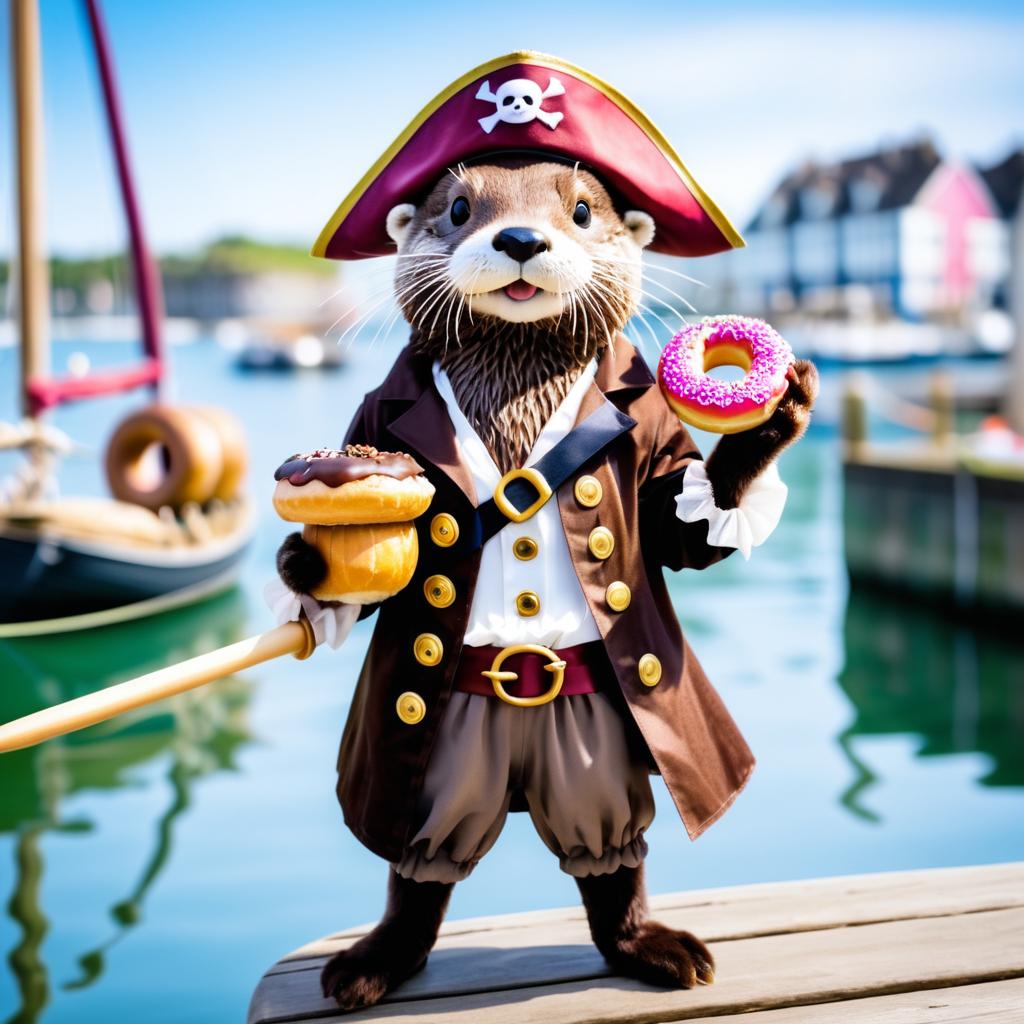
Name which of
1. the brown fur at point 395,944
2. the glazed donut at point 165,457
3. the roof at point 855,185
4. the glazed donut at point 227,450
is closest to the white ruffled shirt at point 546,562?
the brown fur at point 395,944

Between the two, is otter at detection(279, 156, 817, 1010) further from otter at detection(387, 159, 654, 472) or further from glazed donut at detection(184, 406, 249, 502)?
glazed donut at detection(184, 406, 249, 502)

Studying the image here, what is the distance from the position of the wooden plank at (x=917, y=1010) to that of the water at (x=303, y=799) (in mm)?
1415

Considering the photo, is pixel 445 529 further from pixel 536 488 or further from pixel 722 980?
pixel 722 980

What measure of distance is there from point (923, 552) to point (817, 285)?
3154 cm

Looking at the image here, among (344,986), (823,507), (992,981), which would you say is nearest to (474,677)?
(344,986)

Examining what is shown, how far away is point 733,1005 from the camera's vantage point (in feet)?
6.88

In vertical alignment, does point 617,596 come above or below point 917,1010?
above

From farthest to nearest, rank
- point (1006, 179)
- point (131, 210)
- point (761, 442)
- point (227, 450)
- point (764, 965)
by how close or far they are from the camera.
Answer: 1. point (1006, 179)
2. point (131, 210)
3. point (227, 450)
4. point (764, 965)
5. point (761, 442)

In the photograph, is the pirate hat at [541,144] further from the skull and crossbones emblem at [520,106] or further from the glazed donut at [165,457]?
the glazed donut at [165,457]

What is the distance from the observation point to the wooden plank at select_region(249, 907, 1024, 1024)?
2.11 metres

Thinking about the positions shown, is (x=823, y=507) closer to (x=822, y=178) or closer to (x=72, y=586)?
(x=72, y=586)

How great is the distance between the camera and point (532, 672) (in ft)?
6.80

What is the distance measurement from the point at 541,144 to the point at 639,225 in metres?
0.25

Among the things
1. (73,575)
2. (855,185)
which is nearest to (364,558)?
(73,575)
